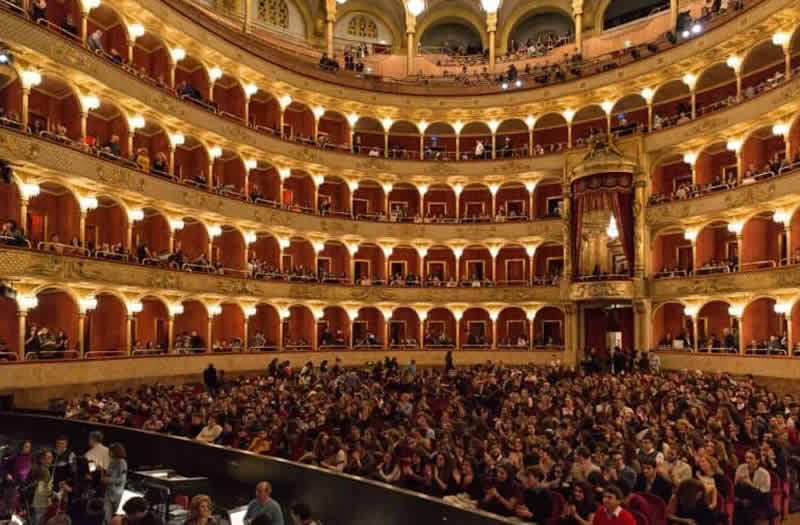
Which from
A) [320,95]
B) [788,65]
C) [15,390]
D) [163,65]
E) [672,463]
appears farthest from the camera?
[320,95]

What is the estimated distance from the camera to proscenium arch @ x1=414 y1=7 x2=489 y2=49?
4488 centimetres

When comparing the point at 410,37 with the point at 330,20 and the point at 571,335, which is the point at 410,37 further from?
the point at 571,335

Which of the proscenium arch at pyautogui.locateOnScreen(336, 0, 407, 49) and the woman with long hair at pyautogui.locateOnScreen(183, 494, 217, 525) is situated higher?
the proscenium arch at pyautogui.locateOnScreen(336, 0, 407, 49)

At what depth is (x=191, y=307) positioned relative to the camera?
98.7ft

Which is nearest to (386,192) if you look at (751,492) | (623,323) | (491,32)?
(491,32)

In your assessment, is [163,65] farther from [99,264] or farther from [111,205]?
[99,264]

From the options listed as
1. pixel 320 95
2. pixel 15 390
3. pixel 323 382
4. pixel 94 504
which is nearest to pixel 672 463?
pixel 94 504

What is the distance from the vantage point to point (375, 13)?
4456cm

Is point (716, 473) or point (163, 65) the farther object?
point (163, 65)

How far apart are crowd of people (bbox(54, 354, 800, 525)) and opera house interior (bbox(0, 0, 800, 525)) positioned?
0.07m

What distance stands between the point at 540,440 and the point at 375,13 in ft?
130

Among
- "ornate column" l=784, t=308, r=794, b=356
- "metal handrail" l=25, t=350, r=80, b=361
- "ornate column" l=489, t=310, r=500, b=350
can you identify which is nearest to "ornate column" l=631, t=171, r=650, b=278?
"ornate column" l=784, t=308, r=794, b=356

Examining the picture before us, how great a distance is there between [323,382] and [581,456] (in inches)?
524

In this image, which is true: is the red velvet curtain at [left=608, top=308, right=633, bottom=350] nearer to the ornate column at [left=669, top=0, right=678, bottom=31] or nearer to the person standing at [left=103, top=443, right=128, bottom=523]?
the ornate column at [left=669, top=0, right=678, bottom=31]
